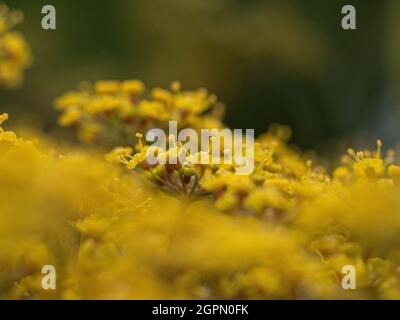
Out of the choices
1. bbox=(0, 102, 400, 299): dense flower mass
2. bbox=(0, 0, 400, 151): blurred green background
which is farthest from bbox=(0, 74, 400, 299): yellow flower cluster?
bbox=(0, 0, 400, 151): blurred green background

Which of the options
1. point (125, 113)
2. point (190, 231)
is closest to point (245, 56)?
point (125, 113)

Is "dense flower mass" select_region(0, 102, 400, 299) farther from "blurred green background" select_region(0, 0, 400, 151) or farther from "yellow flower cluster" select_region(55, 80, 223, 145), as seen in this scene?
"blurred green background" select_region(0, 0, 400, 151)

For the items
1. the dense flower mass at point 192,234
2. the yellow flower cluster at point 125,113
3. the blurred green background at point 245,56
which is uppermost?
the blurred green background at point 245,56

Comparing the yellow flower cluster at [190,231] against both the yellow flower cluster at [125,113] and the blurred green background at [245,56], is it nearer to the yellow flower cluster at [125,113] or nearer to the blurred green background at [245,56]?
the yellow flower cluster at [125,113]

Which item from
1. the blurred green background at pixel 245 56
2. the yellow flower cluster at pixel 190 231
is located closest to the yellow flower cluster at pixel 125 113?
the yellow flower cluster at pixel 190 231

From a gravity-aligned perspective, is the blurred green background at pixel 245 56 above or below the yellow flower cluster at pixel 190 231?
above

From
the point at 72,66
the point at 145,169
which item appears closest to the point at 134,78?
the point at 72,66
